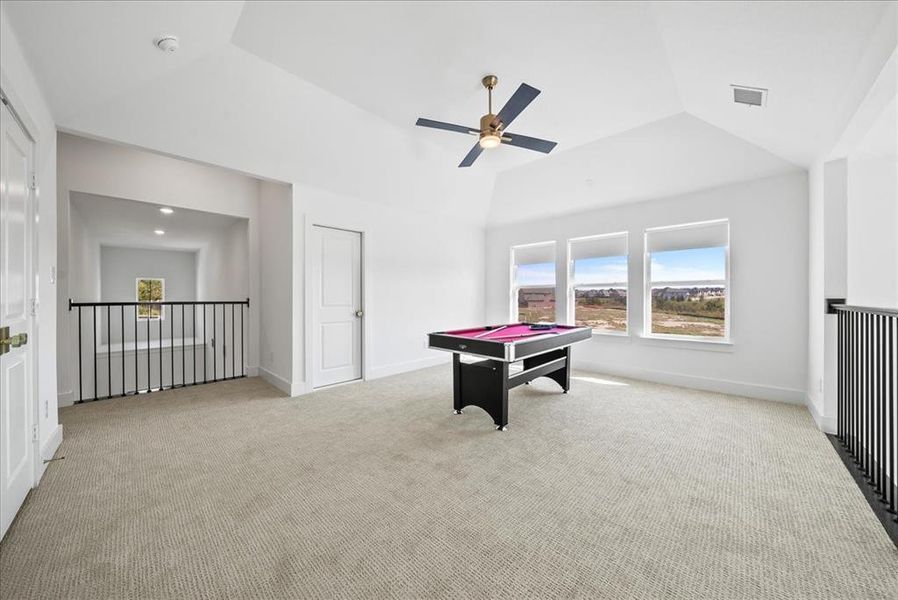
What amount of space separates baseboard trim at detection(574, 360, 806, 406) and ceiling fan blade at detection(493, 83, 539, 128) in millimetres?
Answer: 3797

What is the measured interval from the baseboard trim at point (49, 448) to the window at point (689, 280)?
233 inches

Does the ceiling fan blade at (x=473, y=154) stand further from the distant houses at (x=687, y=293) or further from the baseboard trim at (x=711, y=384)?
the baseboard trim at (x=711, y=384)

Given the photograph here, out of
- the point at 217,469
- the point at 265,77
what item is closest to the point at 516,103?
the point at 265,77

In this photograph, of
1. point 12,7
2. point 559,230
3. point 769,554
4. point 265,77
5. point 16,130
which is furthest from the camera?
point 559,230

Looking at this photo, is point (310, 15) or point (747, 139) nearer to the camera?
point (310, 15)

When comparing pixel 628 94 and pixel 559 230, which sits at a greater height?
pixel 628 94

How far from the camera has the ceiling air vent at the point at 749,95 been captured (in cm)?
262

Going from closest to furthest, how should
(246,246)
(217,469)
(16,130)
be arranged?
(16,130) → (217,469) → (246,246)

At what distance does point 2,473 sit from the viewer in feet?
5.49

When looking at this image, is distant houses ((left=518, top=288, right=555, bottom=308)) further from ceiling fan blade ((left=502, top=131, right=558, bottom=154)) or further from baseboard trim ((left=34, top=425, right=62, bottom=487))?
baseboard trim ((left=34, top=425, right=62, bottom=487))

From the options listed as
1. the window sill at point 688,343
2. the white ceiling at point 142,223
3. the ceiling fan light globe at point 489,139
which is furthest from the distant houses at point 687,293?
the white ceiling at point 142,223

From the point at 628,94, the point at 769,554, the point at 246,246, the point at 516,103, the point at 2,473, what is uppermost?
the point at 628,94

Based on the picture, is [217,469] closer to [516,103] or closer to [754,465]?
[516,103]

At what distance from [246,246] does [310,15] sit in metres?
3.61
